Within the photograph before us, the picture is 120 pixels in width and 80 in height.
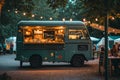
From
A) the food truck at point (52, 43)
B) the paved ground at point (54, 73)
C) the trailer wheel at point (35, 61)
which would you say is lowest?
the paved ground at point (54, 73)

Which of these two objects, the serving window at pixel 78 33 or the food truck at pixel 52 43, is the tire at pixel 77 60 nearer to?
the food truck at pixel 52 43

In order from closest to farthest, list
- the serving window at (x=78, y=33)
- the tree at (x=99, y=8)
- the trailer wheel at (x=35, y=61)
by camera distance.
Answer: the tree at (x=99, y=8)
the trailer wheel at (x=35, y=61)
the serving window at (x=78, y=33)

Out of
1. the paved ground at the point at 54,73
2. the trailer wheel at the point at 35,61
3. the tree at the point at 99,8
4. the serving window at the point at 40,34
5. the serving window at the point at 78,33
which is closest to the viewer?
the tree at the point at 99,8

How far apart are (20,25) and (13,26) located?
48874 millimetres

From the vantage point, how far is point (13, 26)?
254 feet

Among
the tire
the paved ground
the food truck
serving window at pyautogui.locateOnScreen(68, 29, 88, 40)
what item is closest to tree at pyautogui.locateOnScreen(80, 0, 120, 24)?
the paved ground

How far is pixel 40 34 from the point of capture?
29.0m

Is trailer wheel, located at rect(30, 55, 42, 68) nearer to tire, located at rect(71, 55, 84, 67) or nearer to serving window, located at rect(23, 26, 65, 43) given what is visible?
serving window, located at rect(23, 26, 65, 43)

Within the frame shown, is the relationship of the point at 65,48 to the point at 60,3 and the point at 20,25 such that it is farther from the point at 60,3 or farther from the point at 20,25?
the point at 60,3

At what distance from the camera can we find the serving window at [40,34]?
28.9 metres

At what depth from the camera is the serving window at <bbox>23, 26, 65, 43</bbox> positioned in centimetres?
2892

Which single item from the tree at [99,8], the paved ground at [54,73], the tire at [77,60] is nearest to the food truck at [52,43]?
the tire at [77,60]

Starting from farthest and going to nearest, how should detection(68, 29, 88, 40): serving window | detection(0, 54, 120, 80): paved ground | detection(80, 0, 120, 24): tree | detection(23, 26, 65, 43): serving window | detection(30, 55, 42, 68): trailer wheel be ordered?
1. detection(68, 29, 88, 40): serving window
2. detection(23, 26, 65, 43): serving window
3. detection(30, 55, 42, 68): trailer wheel
4. detection(0, 54, 120, 80): paved ground
5. detection(80, 0, 120, 24): tree

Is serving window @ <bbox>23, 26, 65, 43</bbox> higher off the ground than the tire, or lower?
higher
